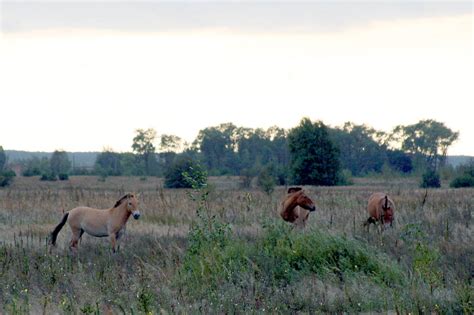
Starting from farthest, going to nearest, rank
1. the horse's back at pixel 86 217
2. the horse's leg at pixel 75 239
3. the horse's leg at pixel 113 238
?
the horse's back at pixel 86 217 < the horse's leg at pixel 75 239 < the horse's leg at pixel 113 238

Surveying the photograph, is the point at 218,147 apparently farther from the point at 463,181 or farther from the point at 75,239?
the point at 75,239

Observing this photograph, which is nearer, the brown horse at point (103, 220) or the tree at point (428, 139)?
the brown horse at point (103, 220)

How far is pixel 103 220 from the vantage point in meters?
15.6

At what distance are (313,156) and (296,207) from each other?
3596 centimetres

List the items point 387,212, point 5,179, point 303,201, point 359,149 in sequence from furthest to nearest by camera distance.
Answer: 1. point 359,149
2. point 5,179
3. point 387,212
4. point 303,201

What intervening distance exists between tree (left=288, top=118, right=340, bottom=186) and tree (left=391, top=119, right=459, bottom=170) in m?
52.5

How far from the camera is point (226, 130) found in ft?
380

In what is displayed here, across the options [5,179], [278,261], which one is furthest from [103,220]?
[5,179]

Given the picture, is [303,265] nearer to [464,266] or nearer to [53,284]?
[464,266]

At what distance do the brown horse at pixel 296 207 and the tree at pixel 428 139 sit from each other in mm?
89221

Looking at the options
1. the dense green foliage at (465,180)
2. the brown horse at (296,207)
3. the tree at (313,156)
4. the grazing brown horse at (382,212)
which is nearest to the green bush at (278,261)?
the brown horse at (296,207)

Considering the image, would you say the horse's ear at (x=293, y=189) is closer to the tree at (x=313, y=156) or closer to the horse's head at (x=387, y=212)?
the horse's head at (x=387, y=212)

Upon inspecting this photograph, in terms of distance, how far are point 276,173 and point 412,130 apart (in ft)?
175

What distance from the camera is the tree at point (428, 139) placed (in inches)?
4119
